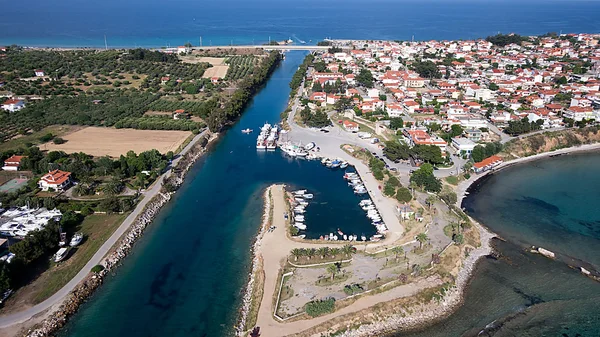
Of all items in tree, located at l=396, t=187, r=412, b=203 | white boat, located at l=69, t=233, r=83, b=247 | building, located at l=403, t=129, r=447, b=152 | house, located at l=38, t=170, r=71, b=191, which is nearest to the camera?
white boat, located at l=69, t=233, r=83, b=247

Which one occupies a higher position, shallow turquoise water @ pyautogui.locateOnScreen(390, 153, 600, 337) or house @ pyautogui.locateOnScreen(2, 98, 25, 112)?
house @ pyautogui.locateOnScreen(2, 98, 25, 112)

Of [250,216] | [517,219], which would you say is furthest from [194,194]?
[517,219]

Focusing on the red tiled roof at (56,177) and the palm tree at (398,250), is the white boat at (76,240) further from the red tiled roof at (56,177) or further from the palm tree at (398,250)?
the palm tree at (398,250)

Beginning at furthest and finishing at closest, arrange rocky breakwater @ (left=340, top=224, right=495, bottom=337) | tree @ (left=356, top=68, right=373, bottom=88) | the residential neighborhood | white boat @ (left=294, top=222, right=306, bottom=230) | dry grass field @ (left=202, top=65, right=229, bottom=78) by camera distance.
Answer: dry grass field @ (left=202, top=65, right=229, bottom=78) < tree @ (left=356, top=68, right=373, bottom=88) < the residential neighborhood < white boat @ (left=294, top=222, right=306, bottom=230) < rocky breakwater @ (left=340, top=224, right=495, bottom=337)

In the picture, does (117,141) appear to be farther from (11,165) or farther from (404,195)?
(404,195)

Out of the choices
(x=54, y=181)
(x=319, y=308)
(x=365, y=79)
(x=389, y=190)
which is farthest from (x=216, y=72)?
(x=319, y=308)

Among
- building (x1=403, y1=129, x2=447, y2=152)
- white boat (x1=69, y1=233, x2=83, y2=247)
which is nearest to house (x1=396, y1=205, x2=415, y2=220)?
building (x1=403, y1=129, x2=447, y2=152)

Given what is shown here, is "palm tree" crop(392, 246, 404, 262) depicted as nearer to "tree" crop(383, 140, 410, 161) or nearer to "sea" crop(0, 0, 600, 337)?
"sea" crop(0, 0, 600, 337)
